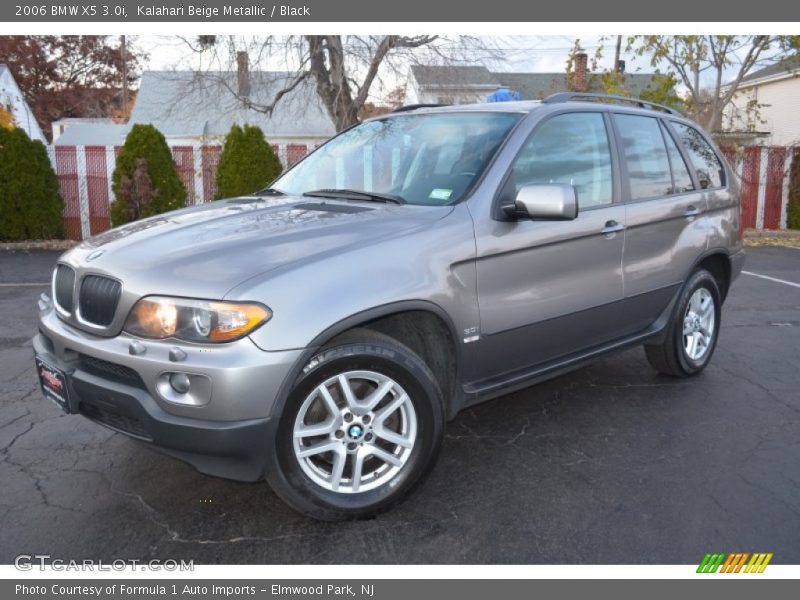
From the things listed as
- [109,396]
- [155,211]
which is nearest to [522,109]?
[109,396]

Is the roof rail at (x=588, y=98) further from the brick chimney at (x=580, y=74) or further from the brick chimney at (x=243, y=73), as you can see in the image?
the brick chimney at (x=580, y=74)

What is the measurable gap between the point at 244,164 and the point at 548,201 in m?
11.9

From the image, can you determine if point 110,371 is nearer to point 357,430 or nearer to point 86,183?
point 357,430

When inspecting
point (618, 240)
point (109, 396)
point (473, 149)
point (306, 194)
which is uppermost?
point (473, 149)

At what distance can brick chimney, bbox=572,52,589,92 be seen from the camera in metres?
20.1

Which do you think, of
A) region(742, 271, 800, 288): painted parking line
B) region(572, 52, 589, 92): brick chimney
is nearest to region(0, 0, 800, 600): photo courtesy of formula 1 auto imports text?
region(742, 271, 800, 288): painted parking line

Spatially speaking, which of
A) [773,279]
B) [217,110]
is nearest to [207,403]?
[773,279]

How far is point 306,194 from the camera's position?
4090mm

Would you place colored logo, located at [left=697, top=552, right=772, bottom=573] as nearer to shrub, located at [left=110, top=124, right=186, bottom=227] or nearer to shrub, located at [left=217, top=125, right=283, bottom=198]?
shrub, located at [left=217, top=125, right=283, bottom=198]

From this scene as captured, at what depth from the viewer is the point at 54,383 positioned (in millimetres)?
3127

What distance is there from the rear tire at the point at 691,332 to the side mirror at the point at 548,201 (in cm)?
182

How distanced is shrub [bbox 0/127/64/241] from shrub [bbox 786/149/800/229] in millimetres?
16027

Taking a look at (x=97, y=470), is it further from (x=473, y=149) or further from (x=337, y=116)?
(x=337, y=116)

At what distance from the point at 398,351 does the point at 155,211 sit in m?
12.2
